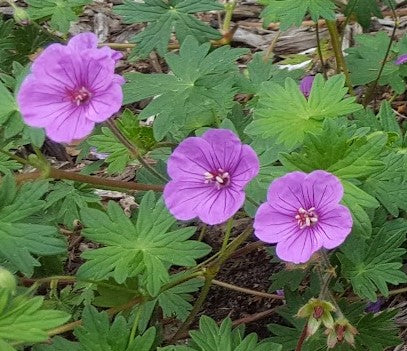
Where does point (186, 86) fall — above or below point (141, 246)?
above

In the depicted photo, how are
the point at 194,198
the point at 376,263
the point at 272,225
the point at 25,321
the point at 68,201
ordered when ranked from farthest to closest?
the point at 68,201 → the point at 376,263 → the point at 194,198 → the point at 272,225 → the point at 25,321

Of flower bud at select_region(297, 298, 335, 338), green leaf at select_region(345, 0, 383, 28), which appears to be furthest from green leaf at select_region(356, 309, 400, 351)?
green leaf at select_region(345, 0, 383, 28)

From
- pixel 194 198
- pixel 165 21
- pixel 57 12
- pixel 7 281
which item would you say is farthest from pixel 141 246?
pixel 57 12

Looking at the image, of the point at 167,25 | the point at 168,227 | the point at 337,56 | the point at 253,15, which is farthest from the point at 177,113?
the point at 253,15

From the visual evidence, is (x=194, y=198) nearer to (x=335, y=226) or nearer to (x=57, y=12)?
(x=335, y=226)

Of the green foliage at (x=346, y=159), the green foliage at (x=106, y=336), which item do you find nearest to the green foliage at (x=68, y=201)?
the green foliage at (x=106, y=336)

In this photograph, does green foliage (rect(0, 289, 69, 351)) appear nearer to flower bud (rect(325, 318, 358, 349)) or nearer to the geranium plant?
the geranium plant

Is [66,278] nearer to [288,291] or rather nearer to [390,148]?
[288,291]
